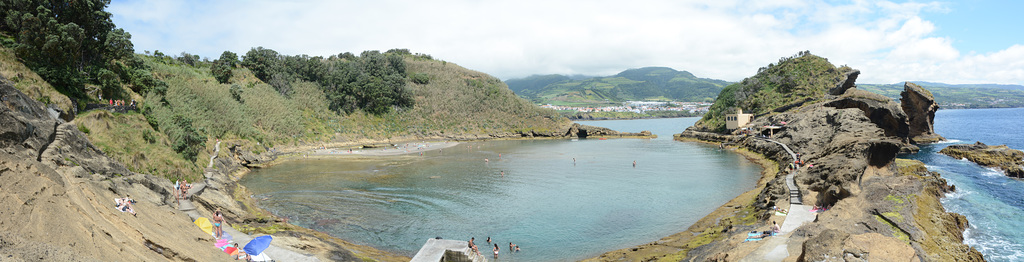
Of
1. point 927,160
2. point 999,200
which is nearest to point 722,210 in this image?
point 999,200

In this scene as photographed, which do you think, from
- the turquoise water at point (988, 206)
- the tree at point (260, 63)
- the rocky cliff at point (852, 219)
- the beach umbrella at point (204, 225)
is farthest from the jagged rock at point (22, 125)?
the tree at point (260, 63)

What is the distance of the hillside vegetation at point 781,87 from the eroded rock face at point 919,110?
11.4m

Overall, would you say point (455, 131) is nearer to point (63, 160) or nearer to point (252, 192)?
point (252, 192)

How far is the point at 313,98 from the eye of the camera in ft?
290

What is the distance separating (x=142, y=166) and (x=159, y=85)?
20.3 metres

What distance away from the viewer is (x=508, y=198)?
1423 inches

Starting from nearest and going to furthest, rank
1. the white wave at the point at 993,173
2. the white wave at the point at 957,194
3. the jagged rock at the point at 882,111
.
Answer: the white wave at the point at 957,194, the white wave at the point at 993,173, the jagged rock at the point at 882,111

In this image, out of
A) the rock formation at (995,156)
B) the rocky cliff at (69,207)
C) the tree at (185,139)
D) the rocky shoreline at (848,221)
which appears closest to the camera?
the rocky cliff at (69,207)

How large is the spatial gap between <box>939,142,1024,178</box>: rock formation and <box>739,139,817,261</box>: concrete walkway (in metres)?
26.4

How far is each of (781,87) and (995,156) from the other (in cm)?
4513

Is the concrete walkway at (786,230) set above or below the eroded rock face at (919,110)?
below

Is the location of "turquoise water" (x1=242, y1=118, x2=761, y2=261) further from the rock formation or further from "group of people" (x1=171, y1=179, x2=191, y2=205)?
the rock formation

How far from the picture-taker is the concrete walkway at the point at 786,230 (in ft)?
53.1

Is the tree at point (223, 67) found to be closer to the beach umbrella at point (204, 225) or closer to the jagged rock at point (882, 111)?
the beach umbrella at point (204, 225)
